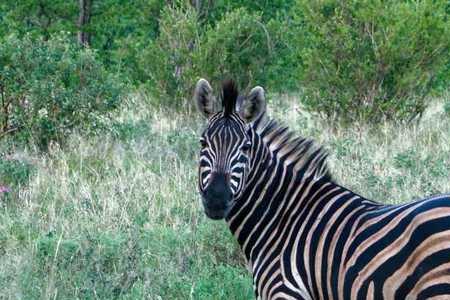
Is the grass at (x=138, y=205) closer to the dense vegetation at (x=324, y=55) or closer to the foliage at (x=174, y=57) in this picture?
the dense vegetation at (x=324, y=55)

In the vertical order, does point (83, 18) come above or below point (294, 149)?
below

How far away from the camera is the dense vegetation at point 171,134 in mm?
6398

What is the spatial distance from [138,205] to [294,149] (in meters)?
3.00

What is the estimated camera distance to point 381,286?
3881 millimetres

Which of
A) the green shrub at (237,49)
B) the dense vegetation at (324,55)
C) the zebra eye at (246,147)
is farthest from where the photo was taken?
the green shrub at (237,49)

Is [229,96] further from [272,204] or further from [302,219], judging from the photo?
[302,219]

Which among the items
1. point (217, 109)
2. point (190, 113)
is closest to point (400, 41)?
point (190, 113)

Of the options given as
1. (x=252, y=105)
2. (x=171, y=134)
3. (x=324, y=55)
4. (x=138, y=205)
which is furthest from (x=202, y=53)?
(x=252, y=105)

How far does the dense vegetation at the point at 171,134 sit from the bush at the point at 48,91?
0.05 feet

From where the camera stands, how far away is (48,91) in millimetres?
9625

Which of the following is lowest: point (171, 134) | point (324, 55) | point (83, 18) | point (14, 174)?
point (83, 18)

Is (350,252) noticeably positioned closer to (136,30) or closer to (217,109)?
(217,109)

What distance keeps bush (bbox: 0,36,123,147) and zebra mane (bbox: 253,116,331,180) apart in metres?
5.19

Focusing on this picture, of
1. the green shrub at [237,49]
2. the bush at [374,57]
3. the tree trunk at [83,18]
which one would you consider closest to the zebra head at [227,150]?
the bush at [374,57]
